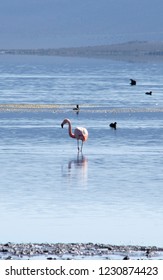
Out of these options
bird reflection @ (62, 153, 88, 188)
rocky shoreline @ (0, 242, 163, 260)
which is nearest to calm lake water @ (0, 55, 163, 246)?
bird reflection @ (62, 153, 88, 188)

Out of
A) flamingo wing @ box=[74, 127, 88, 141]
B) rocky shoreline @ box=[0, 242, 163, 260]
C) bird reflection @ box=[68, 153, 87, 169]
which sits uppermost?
flamingo wing @ box=[74, 127, 88, 141]

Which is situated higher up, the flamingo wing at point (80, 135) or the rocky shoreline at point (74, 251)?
the flamingo wing at point (80, 135)

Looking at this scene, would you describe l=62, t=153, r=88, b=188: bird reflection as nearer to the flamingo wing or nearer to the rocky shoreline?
the flamingo wing

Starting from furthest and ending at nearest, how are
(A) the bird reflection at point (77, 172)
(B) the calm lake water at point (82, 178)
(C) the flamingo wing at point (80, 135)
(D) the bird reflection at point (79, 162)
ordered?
(C) the flamingo wing at point (80, 135) → (D) the bird reflection at point (79, 162) → (A) the bird reflection at point (77, 172) → (B) the calm lake water at point (82, 178)

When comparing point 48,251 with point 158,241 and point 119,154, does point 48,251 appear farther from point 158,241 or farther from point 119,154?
point 119,154

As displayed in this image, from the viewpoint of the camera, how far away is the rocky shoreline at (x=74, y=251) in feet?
54.6

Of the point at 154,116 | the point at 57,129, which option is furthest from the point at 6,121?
the point at 154,116

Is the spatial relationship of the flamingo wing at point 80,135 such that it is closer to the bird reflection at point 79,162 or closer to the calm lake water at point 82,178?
the calm lake water at point 82,178

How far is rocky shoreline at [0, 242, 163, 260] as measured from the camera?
16656mm

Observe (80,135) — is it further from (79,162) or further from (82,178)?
(82,178)

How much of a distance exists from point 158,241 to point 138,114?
3013 centimetres

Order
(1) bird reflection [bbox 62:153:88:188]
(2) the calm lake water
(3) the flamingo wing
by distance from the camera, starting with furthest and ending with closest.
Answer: (3) the flamingo wing
(1) bird reflection [bbox 62:153:88:188]
(2) the calm lake water

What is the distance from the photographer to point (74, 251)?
669 inches

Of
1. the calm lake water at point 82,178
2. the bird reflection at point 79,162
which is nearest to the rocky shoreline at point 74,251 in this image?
the calm lake water at point 82,178
